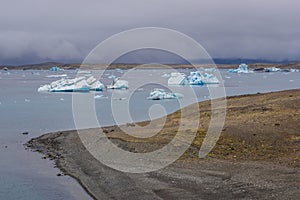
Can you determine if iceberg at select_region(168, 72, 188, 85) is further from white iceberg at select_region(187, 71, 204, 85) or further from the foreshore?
the foreshore

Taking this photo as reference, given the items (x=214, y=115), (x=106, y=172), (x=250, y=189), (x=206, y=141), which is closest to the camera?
(x=250, y=189)

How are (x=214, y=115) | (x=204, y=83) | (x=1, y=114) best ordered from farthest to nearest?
(x=204, y=83) → (x=1, y=114) → (x=214, y=115)

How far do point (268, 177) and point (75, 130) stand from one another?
1489 centimetres

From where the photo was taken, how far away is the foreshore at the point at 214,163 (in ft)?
42.2

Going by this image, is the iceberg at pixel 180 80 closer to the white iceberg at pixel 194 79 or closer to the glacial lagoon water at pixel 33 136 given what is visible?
the white iceberg at pixel 194 79

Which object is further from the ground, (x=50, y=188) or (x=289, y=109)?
(x=289, y=109)

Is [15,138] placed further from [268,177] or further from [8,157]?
[268,177]

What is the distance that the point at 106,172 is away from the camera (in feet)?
51.9

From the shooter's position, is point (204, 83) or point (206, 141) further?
point (204, 83)

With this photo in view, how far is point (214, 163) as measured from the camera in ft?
52.1

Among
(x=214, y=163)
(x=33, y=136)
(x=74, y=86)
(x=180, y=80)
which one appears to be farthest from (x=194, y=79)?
(x=214, y=163)

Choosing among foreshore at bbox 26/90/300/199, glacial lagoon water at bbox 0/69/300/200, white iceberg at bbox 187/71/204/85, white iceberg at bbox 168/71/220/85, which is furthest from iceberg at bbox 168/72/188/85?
foreshore at bbox 26/90/300/199

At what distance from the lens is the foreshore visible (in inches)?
506

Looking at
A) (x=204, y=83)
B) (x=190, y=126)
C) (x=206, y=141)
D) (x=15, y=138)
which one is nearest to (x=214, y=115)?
(x=190, y=126)
